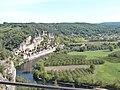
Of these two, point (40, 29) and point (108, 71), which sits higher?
point (40, 29)

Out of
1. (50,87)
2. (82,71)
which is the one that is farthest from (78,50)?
(50,87)

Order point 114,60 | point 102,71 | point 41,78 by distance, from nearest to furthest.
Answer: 1. point 41,78
2. point 102,71
3. point 114,60

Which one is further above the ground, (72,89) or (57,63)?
(72,89)

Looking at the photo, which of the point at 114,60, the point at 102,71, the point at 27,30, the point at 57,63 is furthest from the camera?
the point at 27,30

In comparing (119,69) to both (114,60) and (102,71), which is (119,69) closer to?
(102,71)

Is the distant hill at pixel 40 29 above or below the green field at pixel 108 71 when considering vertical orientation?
above

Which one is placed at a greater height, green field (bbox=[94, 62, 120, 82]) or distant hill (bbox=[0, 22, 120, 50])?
distant hill (bbox=[0, 22, 120, 50])

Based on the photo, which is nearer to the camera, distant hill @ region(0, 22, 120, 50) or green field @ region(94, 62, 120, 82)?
green field @ region(94, 62, 120, 82)

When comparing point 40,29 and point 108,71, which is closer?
point 108,71

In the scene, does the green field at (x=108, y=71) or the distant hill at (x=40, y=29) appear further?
the distant hill at (x=40, y=29)

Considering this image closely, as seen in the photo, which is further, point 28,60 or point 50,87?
point 28,60
